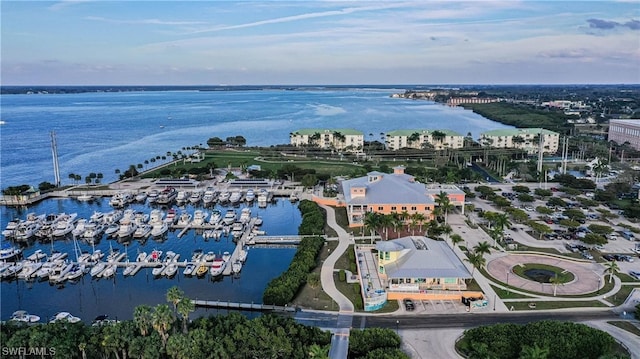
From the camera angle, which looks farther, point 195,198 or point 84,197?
point 84,197

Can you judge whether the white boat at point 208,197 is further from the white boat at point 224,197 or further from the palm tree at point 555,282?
the palm tree at point 555,282

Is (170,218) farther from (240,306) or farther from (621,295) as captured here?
(621,295)

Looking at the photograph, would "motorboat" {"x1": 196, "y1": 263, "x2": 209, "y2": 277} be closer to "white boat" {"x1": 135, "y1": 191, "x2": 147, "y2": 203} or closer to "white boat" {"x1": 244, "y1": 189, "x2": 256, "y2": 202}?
"white boat" {"x1": 244, "y1": 189, "x2": 256, "y2": 202}

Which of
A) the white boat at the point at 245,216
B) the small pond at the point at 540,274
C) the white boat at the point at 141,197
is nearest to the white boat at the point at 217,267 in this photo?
the white boat at the point at 245,216

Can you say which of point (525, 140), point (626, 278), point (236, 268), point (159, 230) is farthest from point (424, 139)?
point (236, 268)

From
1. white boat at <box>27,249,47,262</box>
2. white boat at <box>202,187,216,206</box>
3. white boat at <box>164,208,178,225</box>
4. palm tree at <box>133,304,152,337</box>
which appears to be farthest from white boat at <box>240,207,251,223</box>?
palm tree at <box>133,304,152,337</box>

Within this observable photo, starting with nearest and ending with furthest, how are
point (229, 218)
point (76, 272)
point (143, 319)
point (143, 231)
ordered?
point (143, 319), point (76, 272), point (143, 231), point (229, 218)

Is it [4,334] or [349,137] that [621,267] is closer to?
[4,334]
